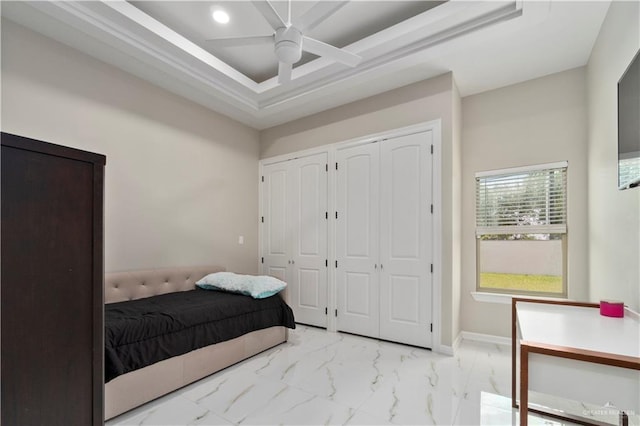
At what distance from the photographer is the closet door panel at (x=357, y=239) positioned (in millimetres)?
3594

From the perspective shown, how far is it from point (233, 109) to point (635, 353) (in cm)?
414

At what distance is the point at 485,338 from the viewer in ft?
11.3

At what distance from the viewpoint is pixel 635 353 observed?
3.79 feet

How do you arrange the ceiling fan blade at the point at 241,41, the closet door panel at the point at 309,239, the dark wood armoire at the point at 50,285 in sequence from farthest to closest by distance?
the closet door panel at the point at 309,239 → the ceiling fan blade at the point at 241,41 → the dark wood armoire at the point at 50,285

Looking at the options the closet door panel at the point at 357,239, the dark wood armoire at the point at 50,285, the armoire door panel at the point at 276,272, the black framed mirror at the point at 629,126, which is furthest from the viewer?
the armoire door panel at the point at 276,272

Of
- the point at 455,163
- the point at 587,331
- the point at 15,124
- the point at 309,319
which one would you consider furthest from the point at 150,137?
the point at 587,331

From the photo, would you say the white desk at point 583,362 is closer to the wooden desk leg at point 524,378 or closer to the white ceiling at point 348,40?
the wooden desk leg at point 524,378

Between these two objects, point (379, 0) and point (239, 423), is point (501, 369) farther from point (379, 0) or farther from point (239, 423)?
point (379, 0)

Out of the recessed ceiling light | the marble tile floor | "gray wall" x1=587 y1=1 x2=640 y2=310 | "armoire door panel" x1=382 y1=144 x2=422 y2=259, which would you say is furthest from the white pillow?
"gray wall" x1=587 y1=1 x2=640 y2=310

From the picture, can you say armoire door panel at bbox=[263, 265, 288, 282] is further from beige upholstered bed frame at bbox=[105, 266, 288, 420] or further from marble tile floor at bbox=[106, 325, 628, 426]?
marble tile floor at bbox=[106, 325, 628, 426]

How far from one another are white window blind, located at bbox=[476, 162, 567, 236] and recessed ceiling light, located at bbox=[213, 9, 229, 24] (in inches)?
121

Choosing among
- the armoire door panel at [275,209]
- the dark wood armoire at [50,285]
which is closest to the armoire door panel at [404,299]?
the armoire door panel at [275,209]

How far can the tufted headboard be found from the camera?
288cm

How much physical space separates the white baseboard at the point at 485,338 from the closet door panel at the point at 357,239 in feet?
3.42
